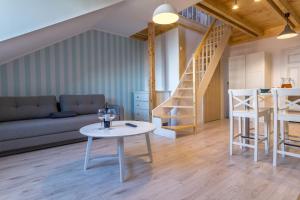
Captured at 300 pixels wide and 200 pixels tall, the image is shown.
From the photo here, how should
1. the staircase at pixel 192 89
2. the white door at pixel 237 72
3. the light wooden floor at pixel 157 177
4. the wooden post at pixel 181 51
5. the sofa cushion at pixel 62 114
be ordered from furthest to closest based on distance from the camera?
the white door at pixel 237 72, the wooden post at pixel 181 51, the staircase at pixel 192 89, the sofa cushion at pixel 62 114, the light wooden floor at pixel 157 177

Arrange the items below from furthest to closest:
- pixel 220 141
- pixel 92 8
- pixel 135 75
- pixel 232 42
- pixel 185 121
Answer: pixel 232 42, pixel 135 75, pixel 185 121, pixel 220 141, pixel 92 8

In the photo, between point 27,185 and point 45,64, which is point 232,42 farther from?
point 27,185

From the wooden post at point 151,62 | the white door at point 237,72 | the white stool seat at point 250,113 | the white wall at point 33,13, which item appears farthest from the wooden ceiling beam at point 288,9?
the white wall at point 33,13

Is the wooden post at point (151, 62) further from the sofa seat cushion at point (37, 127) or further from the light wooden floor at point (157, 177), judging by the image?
the light wooden floor at point (157, 177)

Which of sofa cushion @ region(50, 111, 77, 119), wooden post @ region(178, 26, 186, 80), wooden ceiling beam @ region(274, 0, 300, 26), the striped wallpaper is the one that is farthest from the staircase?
sofa cushion @ region(50, 111, 77, 119)

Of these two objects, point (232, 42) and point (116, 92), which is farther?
point (232, 42)

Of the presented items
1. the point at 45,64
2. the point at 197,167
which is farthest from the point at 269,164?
the point at 45,64

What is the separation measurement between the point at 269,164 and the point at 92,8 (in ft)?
9.82

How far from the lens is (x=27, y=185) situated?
5.82ft

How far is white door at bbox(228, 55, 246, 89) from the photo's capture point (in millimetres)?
5184

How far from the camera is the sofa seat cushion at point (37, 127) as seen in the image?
254 cm

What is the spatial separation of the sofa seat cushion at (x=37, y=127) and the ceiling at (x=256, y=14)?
309 centimetres

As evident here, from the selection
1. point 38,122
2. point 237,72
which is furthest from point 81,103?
point 237,72

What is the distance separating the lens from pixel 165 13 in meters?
2.31
